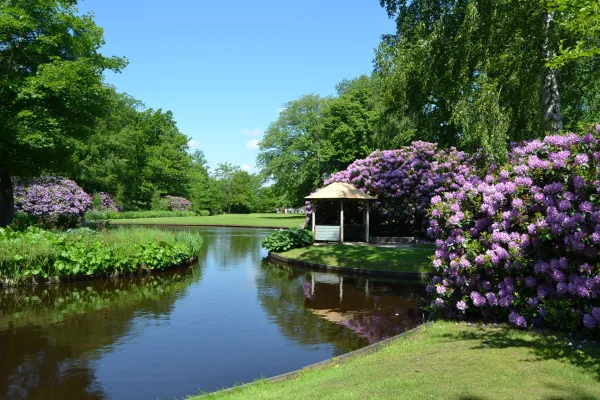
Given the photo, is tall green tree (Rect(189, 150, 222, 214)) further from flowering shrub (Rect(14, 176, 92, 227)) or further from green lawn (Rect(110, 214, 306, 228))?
flowering shrub (Rect(14, 176, 92, 227))

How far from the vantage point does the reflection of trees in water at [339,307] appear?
9438mm

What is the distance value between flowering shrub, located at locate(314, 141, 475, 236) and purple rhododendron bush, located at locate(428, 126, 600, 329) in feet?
49.9

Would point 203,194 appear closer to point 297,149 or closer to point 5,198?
point 297,149

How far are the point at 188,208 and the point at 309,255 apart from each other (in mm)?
53910

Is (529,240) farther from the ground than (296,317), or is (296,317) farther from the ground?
(529,240)

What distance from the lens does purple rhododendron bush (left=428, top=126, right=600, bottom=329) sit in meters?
7.25

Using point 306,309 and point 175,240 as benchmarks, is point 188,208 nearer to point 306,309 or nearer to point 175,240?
point 175,240

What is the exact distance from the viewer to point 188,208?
7194cm

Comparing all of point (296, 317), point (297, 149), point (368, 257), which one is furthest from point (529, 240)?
point (297, 149)

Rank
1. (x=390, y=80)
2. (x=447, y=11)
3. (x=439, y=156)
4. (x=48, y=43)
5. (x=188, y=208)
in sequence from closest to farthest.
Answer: (x=447, y=11)
(x=390, y=80)
(x=48, y=43)
(x=439, y=156)
(x=188, y=208)

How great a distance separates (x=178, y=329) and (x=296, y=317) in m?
2.72

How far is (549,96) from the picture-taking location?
1255 cm

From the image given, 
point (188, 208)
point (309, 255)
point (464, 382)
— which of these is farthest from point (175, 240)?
point (188, 208)

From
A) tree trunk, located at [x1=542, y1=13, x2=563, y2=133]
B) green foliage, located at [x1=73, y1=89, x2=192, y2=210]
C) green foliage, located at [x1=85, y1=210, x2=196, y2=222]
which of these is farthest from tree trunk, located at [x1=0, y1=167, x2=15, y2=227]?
green foliage, located at [x1=73, y1=89, x2=192, y2=210]
